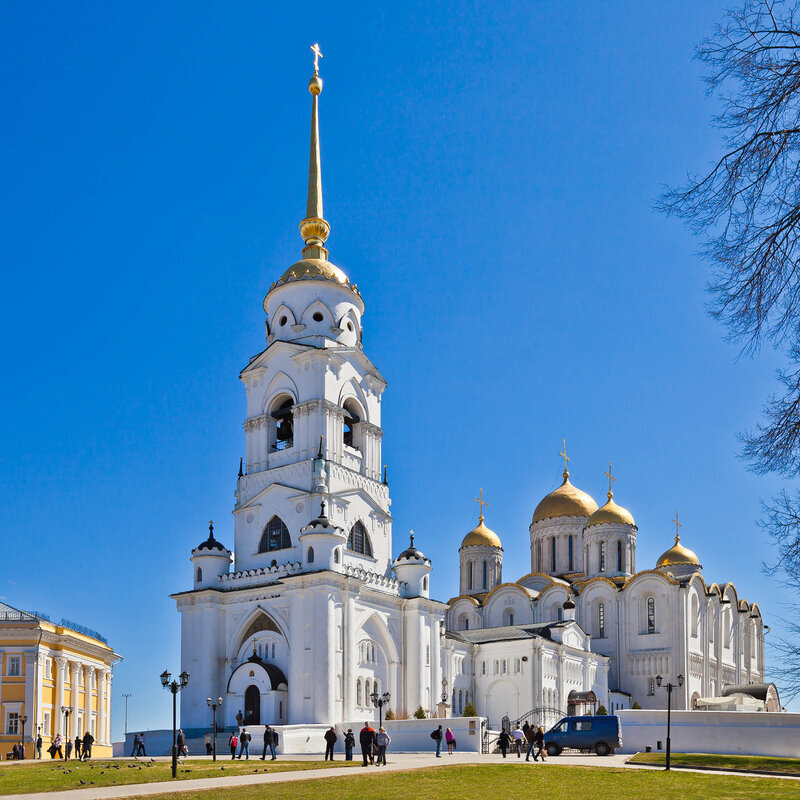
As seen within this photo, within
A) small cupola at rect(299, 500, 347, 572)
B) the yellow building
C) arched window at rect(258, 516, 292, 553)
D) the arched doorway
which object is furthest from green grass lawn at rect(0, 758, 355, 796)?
the yellow building

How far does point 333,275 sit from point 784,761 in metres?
30.5

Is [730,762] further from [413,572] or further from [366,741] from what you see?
[413,572]

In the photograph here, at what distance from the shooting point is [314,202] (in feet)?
172

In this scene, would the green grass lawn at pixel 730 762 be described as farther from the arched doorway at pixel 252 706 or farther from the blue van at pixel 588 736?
the arched doorway at pixel 252 706

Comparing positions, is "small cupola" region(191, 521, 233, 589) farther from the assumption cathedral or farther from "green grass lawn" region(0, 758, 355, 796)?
"green grass lawn" region(0, 758, 355, 796)

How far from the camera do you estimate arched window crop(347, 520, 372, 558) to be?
149ft

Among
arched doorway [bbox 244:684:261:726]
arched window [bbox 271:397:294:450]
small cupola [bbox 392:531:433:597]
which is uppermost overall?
arched window [bbox 271:397:294:450]

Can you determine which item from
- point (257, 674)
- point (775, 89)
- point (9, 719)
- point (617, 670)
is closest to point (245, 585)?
point (257, 674)

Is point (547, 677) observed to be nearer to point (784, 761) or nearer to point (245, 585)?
point (245, 585)

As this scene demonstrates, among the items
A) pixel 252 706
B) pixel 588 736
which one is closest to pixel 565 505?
pixel 252 706

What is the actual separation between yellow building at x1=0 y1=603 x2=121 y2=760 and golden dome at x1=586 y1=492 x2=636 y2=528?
31.7 m

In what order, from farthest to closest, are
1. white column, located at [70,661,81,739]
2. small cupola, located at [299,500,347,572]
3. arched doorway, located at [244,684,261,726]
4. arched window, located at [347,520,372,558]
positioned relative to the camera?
1. white column, located at [70,661,81,739]
2. arched window, located at [347,520,372,558]
3. small cupola, located at [299,500,347,572]
4. arched doorway, located at [244,684,261,726]

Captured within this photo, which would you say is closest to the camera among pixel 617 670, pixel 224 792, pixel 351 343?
pixel 224 792

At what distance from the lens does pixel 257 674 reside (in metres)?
40.5
